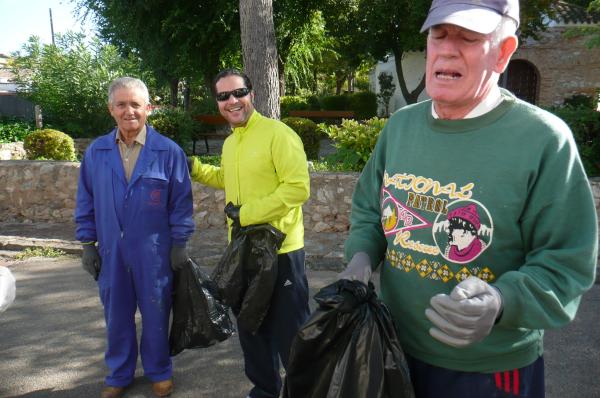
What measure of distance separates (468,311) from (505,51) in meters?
0.77

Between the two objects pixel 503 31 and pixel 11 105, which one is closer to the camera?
pixel 503 31

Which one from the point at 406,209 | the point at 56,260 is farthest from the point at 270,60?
the point at 406,209

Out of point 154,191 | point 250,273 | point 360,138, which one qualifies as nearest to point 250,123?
point 154,191

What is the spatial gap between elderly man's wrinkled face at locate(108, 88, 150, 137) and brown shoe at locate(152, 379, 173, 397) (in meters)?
1.66

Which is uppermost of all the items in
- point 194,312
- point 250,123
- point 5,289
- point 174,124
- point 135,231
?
point 174,124

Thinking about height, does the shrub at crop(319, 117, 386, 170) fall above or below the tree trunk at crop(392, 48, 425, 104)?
below

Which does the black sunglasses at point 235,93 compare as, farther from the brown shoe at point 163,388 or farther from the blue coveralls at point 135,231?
the brown shoe at point 163,388

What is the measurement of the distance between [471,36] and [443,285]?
28.9 inches

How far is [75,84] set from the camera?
45.2 feet

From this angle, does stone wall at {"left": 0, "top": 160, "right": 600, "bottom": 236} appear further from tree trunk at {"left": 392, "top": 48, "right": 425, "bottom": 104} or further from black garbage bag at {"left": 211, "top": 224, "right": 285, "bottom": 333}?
tree trunk at {"left": 392, "top": 48, "right": 425, "bottom": 104}

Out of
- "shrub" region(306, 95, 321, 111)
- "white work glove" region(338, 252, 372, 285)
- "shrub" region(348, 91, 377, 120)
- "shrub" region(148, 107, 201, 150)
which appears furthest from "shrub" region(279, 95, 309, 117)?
"white work glove" region(338, 252, 372, 285)

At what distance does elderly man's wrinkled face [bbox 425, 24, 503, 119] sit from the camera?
4.86ft

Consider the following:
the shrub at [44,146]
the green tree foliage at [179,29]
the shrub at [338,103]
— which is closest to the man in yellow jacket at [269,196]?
the shrub at [44,146]

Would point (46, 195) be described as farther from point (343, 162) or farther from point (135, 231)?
point (135, 231)
